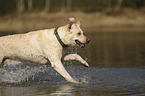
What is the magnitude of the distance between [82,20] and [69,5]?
688cm

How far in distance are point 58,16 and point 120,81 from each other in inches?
1196

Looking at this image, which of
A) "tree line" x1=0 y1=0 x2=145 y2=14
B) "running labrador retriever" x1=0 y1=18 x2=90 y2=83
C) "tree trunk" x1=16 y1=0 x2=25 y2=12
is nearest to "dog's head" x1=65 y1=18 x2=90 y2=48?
"running labrador retriever" x1=0 y1=18 x2=90 y2=83

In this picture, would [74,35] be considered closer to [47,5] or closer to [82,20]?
[82,20]

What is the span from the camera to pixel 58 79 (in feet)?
32.2

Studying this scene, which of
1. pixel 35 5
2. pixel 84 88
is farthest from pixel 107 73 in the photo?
pixel 35 5

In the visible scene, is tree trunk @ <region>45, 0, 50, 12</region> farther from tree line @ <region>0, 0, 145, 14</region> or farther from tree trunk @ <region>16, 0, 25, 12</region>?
tree trunk @ <region>16, 0, 25, 12</region>

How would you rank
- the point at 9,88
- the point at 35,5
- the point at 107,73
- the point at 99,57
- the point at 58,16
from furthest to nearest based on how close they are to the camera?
the point at 35,5 → the point at 58,16 → the point at 99,57 → the point at 107,73 → the point at 9,88

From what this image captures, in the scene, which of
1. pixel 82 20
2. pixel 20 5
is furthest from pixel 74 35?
pixel 20 5

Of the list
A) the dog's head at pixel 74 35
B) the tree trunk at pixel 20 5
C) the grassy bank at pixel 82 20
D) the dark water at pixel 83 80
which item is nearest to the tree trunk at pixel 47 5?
the grassy bank at pixel 82 20

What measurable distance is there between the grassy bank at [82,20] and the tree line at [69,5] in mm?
1867

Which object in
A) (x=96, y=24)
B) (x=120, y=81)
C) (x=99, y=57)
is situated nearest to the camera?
(x=120, y=81)

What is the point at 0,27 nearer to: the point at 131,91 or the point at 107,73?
the point at 107,73

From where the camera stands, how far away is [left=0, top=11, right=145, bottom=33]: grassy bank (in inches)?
1433

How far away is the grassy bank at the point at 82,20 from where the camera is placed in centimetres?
3640
